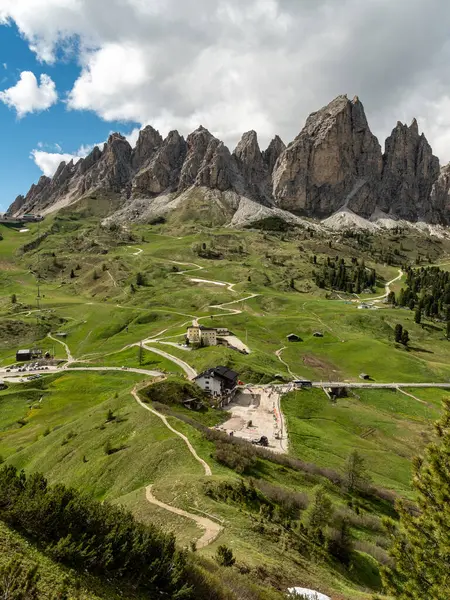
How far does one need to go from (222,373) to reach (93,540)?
69.3m

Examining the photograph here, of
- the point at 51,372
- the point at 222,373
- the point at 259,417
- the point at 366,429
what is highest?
the point at 222,373

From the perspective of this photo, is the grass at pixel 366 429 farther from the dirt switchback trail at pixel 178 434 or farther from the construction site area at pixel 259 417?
the dirt switchback trail at pixel 178 434

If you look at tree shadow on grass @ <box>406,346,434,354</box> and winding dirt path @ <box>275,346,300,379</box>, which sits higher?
winding dirt path @ <box>275,346,300,379</box>

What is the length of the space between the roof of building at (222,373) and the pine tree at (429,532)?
65.2 m

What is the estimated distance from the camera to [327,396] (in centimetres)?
9131

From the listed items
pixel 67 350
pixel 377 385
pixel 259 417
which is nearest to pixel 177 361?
pixel 259 417

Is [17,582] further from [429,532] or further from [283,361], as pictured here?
[283,361]

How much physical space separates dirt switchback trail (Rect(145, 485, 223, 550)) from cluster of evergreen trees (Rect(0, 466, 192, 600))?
7.57 metres

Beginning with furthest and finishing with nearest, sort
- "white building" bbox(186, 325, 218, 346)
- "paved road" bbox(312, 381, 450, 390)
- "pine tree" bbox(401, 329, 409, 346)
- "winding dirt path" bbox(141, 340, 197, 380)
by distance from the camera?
"pine tree" bbox(401, 329, 409, 346) < "white building" bbox(186, 325, 218, 346) < "winding dirt path" bbox(141, 340, 197, 380) < "paved road" bbox(312, 381, 450, 390)

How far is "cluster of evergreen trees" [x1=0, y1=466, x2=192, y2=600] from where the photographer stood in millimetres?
15578

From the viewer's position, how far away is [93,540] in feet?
53.6

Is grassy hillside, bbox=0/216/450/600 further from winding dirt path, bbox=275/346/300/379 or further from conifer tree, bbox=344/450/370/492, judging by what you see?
conifer tree, bbox=344/450/370/492

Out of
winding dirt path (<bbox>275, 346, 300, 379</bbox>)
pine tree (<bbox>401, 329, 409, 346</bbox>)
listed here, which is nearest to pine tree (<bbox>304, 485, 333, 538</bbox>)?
winding dirt path (<bbox>275, 346, 300, 379</bbox>)

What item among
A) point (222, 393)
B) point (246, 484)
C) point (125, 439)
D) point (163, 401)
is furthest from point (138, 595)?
point (222, 393)
